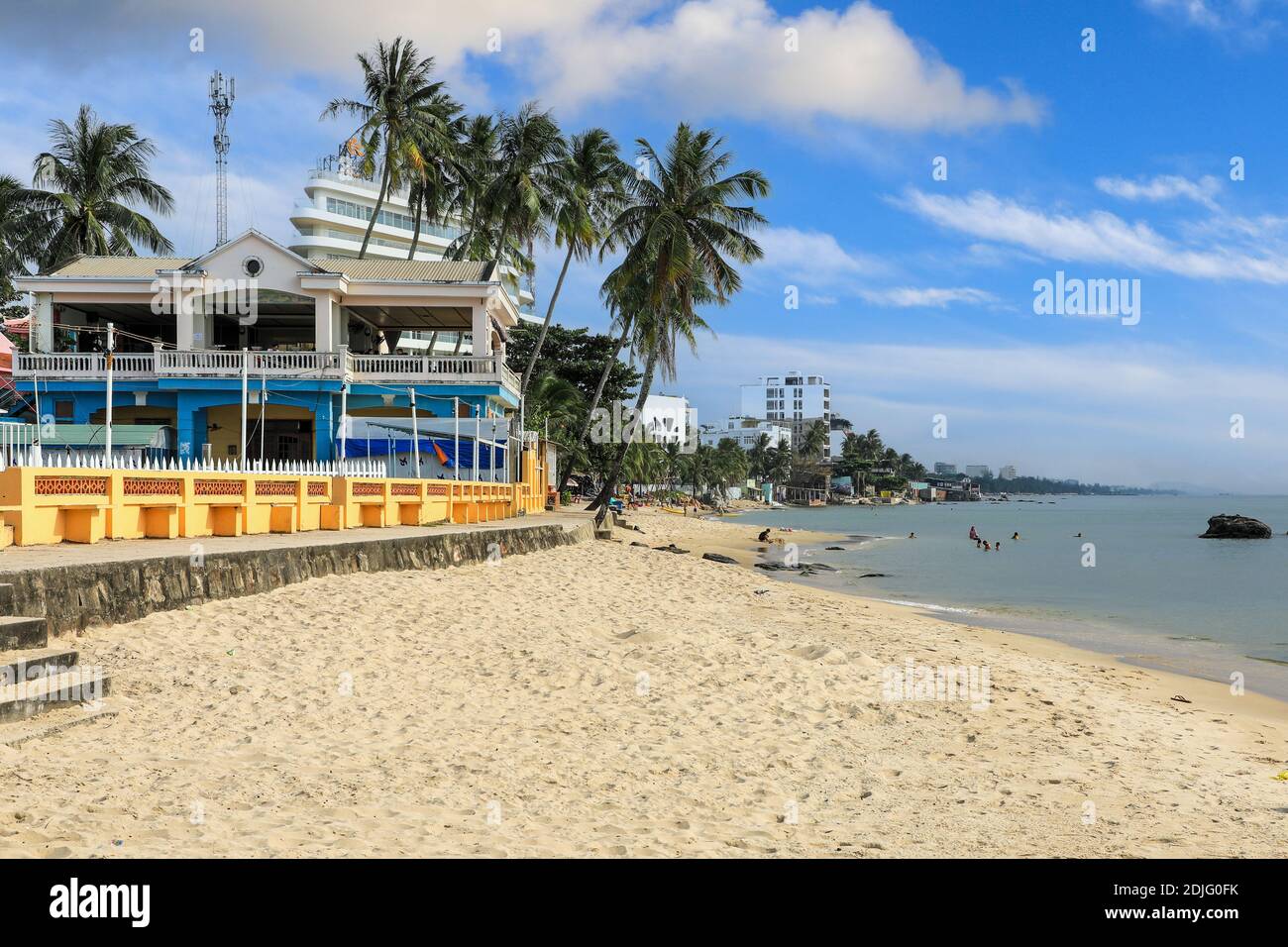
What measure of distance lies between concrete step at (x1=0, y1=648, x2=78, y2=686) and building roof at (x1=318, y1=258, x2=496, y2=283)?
71.5 ft

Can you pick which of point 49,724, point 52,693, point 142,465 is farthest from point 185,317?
point 49,724

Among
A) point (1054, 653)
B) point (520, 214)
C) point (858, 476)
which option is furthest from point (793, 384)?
point (1054, 653)

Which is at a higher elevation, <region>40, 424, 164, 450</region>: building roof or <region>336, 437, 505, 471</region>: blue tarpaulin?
<region>40, 424, 164, 450</region>: building roof

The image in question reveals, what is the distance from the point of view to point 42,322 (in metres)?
25.9

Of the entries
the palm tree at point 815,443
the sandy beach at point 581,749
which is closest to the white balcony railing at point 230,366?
the sandy beach at point 581,749

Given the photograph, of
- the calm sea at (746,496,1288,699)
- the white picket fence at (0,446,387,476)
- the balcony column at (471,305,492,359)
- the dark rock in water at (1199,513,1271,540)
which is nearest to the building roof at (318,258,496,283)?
the balcony column at (471,305,492,359)

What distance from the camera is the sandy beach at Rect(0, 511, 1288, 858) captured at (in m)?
4.47

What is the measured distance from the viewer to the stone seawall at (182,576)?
6598 mm

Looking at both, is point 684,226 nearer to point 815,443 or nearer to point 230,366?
point 230,366

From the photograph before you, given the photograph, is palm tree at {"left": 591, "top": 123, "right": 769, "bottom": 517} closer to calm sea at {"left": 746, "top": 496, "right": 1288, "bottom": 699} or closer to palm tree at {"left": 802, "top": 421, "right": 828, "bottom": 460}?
calm sea at {"left": 746, "top": 496, "right": 1288, "bottom": 699}

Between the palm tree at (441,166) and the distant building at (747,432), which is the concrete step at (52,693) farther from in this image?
the distant building at (747,432)

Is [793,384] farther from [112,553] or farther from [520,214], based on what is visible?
[112,553]

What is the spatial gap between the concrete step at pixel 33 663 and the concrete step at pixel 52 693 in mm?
52

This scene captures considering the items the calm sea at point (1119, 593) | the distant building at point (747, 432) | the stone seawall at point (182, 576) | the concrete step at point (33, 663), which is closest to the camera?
the concrete step at point (33, 663)
